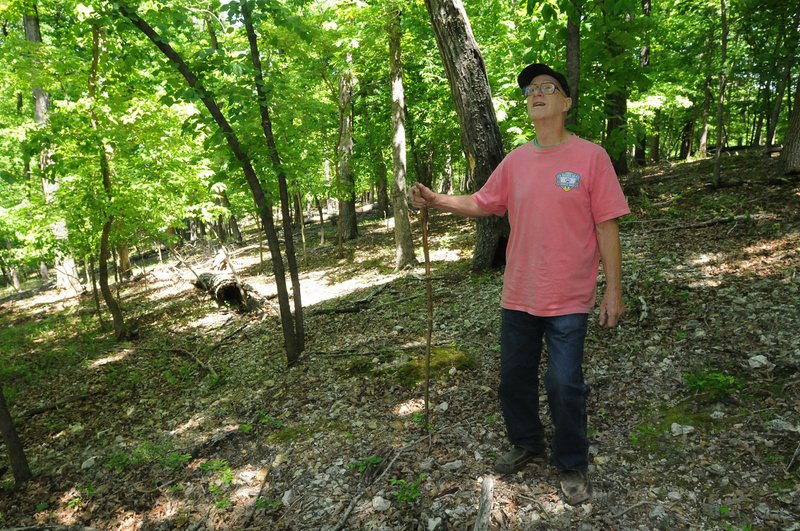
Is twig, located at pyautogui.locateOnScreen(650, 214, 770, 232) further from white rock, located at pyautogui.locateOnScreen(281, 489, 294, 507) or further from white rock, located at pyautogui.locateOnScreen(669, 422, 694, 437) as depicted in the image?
white rock, located at pyautogui.locateOnScreen(281, 489, 294, 507)

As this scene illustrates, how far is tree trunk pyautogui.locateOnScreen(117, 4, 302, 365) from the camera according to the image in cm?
467

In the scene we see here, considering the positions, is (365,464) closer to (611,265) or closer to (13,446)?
(611,265)

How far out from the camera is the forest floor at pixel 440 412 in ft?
9.29

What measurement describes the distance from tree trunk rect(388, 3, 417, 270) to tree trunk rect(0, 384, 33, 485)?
726cm

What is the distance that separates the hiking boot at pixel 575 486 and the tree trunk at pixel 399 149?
754cm

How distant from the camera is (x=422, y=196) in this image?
3033 mm

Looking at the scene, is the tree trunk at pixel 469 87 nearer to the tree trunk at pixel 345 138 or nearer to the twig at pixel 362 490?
the twig at pixel 362 490

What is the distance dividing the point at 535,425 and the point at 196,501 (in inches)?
109

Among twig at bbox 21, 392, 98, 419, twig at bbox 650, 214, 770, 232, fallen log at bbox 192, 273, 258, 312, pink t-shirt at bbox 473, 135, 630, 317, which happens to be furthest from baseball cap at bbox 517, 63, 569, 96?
fallen log at bbox 192, 273, 258, 312

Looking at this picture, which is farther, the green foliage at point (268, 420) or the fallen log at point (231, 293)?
the fallen log at point (231, 293)

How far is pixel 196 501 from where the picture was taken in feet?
11.7

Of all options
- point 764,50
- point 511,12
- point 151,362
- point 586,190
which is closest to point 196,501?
point 586,190

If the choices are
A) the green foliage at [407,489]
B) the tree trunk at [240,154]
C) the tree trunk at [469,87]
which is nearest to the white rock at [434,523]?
the green foliage at [407,489]

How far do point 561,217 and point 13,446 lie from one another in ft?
17.9
